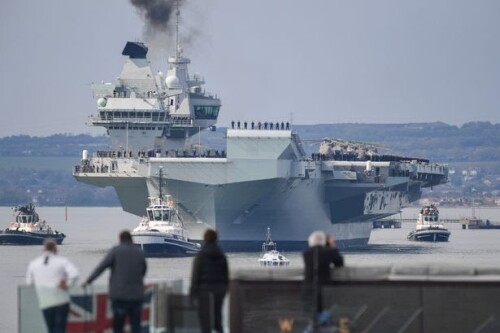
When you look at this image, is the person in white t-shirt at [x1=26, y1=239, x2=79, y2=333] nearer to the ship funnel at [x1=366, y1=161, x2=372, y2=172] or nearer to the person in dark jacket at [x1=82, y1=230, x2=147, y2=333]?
the person in dark jacket at [x1=82, y1=230, x2=147, y2=333]

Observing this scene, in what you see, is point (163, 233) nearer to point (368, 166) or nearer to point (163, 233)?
point (163, 233)

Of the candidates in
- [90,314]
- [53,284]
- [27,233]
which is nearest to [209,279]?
[90,314]

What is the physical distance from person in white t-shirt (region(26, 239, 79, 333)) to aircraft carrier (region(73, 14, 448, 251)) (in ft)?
214

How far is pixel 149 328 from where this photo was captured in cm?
2045

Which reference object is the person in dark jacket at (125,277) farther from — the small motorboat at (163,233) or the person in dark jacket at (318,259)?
the small motorboat at (163,233)

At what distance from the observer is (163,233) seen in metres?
84.4

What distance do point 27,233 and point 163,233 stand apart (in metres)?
22.5

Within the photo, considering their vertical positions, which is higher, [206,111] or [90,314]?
[206,111]

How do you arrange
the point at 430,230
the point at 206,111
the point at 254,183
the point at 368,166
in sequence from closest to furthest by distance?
1. the point at 254,183
2. the point at 368,166
3. the point at 206,111
4. the point at 430,230

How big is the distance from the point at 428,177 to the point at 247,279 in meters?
91.5

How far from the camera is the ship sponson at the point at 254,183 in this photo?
85.8m

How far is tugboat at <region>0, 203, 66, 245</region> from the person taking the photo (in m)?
105

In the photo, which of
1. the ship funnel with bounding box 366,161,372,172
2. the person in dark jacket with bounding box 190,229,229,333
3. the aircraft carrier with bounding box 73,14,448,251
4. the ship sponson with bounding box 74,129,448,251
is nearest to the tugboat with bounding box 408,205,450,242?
the aircraft carrier with bounding box 73,14,448,251

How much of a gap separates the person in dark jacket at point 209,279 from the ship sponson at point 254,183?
65412mm
